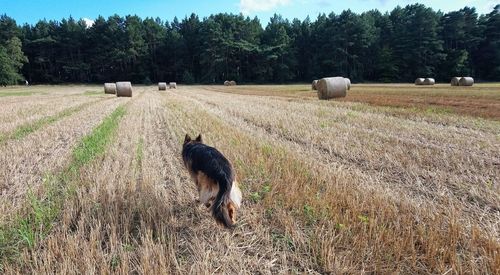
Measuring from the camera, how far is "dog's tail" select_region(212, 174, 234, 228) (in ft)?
8.53

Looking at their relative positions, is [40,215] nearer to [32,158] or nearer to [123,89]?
[32,158]

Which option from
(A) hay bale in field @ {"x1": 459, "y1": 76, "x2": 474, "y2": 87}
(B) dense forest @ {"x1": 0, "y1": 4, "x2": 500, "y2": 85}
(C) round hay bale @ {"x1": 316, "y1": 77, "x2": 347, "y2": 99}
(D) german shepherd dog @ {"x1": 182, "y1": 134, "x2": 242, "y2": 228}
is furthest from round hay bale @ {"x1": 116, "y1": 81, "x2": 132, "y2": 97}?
(B) dense forest @ {"x1": 0, "y1": 4, "x2": 500, "y2": 85}

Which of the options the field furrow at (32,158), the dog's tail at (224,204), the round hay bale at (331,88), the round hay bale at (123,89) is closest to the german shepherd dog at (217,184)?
the dog's tail at (224,204)

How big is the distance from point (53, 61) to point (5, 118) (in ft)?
258

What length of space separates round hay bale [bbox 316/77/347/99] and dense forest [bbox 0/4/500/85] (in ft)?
151

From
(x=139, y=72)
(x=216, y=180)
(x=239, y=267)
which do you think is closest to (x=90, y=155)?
(x=216, y=180)

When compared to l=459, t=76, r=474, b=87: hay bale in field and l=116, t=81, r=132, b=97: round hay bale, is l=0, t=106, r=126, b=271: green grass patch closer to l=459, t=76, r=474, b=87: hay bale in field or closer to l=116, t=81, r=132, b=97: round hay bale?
l=116, t=81, r=132, b=97: round hay bale

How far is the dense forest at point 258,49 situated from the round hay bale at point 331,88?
46.0m

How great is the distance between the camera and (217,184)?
2875 millimetres

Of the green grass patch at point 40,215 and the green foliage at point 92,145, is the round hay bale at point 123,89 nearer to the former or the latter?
the green foliage at point 92,145

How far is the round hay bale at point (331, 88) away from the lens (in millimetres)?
18578

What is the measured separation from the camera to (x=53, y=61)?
7738 centimetres

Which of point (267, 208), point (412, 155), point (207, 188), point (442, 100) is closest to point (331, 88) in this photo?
point (442, 100)

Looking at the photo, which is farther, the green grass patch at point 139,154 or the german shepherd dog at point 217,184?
the green grass patch at point 139,154
